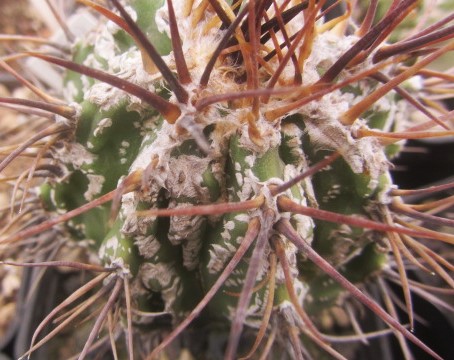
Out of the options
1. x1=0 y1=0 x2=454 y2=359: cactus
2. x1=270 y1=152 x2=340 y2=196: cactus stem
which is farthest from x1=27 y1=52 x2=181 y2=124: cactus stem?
x1=270 y1=152 x2=340 y2=196: cactus stem

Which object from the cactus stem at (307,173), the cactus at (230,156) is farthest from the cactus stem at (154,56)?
the cactus stem at (307,173)

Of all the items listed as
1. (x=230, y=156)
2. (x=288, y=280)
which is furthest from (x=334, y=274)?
(x=230, y=156)

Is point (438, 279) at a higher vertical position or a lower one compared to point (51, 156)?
lower

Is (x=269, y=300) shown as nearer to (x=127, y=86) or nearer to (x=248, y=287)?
(x=248, y=287)

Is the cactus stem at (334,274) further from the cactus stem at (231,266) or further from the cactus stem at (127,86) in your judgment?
the cactus stem at (127,86)

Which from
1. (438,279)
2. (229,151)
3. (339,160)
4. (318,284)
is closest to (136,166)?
(229,151)

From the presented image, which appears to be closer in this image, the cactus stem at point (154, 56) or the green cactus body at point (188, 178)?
the cactus stem at point (154, 56)

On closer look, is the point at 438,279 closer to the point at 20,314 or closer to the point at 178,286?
the point at 178,286

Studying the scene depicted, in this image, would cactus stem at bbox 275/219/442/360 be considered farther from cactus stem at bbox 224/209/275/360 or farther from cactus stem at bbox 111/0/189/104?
cactus stem at bbox 111/0/189/104
